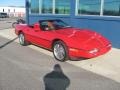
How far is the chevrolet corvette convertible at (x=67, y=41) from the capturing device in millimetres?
6791

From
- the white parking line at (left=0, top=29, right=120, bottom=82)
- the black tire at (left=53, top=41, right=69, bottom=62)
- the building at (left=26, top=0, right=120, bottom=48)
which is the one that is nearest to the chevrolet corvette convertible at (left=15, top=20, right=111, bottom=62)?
the black tire at (left=53, top=41, right=69, bottom=62)

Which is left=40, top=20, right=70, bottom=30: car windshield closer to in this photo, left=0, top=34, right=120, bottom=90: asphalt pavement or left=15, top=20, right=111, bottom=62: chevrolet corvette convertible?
left=15, top=20, right=111, bottom=62: chevrolet corvette convertible

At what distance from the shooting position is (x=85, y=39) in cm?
718

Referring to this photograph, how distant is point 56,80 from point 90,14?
5.80m

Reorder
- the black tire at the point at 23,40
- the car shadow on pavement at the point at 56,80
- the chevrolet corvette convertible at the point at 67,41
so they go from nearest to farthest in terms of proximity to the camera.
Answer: the car shadow on pavement at the point at 56,80, the chevrolet corvette convertible at the point at 67,41, the black tire at the point at 23,40

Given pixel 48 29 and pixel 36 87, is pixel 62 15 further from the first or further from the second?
pixel 36 87

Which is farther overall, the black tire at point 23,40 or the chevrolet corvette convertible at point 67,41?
→ the black tire at point 23,40

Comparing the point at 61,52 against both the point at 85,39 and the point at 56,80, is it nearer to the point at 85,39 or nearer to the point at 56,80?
the point at 85,39

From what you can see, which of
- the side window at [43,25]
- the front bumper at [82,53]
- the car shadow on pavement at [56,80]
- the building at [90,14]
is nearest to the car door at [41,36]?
the side window at [43,25]

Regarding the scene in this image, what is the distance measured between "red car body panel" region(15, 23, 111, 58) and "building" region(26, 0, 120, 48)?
195 cm

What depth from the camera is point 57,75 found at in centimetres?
602

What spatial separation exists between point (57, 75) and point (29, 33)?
382 centimetres

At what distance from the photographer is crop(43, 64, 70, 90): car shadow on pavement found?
5.18m

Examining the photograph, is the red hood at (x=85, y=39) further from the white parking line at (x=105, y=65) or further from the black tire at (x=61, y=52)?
the white parking line at (x=105, y=65)
